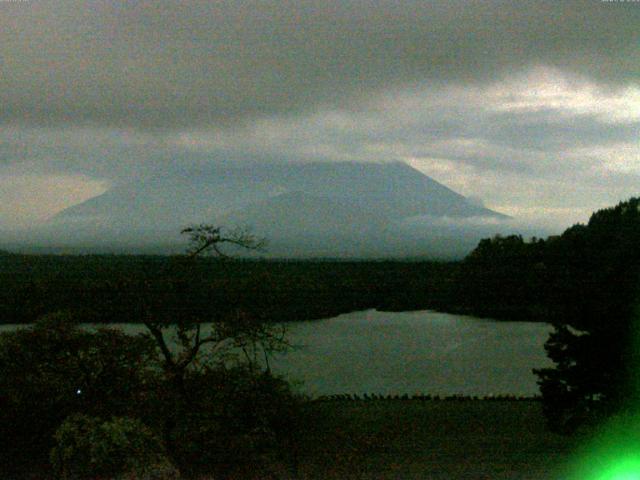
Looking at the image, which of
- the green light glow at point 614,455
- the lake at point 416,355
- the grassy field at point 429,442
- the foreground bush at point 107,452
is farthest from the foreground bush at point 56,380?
the lake at point 416,355

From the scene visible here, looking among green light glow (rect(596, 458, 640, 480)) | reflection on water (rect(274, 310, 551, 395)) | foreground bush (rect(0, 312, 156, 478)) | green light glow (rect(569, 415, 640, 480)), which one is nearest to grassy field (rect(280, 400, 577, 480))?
green light glow (rect(569, 415, 640, 480))

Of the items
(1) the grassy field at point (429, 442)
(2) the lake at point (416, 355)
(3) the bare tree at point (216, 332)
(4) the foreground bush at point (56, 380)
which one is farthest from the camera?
(2) the lake at point (416, 355)

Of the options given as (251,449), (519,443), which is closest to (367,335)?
(519,443)

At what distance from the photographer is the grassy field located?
167 inches

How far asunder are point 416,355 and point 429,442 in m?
5.21

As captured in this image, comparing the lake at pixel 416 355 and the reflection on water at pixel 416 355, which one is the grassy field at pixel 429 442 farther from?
the reflection on water at pixel 416 355

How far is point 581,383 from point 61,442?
3.73 meters

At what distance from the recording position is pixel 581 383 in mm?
4484

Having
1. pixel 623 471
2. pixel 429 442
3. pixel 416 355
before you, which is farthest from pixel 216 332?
pixel 416 355

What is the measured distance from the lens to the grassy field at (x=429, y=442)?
4.24 meters

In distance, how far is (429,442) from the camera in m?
5.04

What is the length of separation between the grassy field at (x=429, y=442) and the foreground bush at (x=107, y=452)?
107 centimetres

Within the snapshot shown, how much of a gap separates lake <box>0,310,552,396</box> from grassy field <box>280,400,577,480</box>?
4.72ft

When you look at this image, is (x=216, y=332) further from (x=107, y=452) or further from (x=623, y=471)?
(x=623, y=471)
